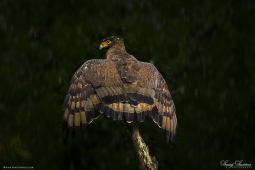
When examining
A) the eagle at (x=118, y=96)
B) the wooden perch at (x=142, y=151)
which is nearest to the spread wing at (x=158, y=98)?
the eagle at (x=118, y=96)

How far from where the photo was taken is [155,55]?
949 centimetres

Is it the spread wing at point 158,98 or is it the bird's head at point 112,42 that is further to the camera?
the bird's head at point 112,42

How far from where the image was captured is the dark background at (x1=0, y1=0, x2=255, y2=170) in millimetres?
9688

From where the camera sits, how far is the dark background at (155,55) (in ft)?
31.8

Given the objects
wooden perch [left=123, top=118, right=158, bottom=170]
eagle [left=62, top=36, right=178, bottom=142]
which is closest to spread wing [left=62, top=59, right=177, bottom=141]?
eagle [left=62, top=36, right=178, bottom=142]

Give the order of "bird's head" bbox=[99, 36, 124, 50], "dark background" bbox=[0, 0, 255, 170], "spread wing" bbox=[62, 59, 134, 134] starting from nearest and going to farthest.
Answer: "spread wing" bbox=[62, 59, 134, 134], "bird's head" bbox=[99, 36, 124, 50], "dark background" bbox=[0, 0, 255, 170]

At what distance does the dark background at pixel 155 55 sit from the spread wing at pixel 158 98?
2.17 metres

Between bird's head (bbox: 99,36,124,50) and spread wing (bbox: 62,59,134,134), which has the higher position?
bird's head (bbox: 99,36,124,50)

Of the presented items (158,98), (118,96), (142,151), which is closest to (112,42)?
(158,98)

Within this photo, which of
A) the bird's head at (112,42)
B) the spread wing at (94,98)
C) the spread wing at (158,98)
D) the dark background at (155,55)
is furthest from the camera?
the dark background at (155,55)

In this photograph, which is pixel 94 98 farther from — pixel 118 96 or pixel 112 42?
pixel 112 42

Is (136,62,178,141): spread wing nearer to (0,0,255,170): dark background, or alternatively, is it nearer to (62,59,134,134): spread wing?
(62,59,134,134): spread wing

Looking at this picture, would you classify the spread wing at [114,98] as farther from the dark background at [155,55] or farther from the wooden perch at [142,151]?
the dark background at [155,55]

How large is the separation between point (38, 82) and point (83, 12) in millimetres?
1148
